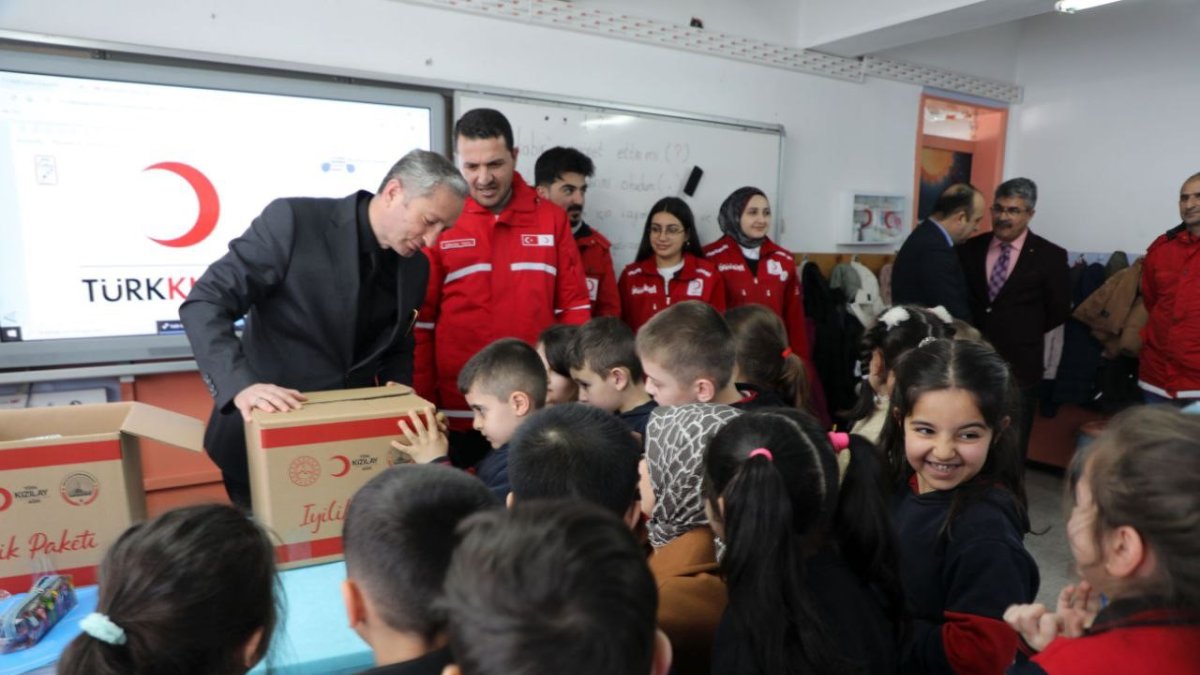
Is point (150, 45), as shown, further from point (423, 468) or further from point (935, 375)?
point (935, 375)

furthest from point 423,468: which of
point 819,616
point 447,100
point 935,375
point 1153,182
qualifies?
point 1153,182

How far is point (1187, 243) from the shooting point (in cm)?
329

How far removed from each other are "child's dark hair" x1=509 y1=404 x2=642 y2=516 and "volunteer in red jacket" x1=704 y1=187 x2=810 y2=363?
232cm

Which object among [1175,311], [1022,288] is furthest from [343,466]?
[1175,311]

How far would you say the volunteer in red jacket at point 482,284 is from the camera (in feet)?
8.32

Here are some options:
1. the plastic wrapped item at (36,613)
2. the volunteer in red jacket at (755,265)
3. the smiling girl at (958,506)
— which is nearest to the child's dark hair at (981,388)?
the smiling girl at (958,506)

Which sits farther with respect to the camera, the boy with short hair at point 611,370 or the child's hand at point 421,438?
the boy with short hair at point 611,370

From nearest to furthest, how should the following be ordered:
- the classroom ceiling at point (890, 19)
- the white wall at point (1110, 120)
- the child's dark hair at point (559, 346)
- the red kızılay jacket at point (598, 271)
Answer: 1. the child's dark hair at point (559, 346)
2. the red kızılay jacket at point (598, 271)
3. the classroom ceiling at point (890, 19)
4. the white wall at point (1110, 120)

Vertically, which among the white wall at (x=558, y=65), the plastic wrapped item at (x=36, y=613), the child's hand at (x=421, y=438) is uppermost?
the white wall at (x=558, y=65)

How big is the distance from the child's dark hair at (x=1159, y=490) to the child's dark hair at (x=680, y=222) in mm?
2467

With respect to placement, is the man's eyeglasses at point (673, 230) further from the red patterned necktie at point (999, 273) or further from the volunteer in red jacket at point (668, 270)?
the red patterned necktie at point (999, 273)

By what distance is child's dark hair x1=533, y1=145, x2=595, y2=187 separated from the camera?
10.0ft

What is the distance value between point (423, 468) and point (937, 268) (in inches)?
114

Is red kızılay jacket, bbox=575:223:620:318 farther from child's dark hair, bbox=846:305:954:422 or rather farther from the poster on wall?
the poster on wall
